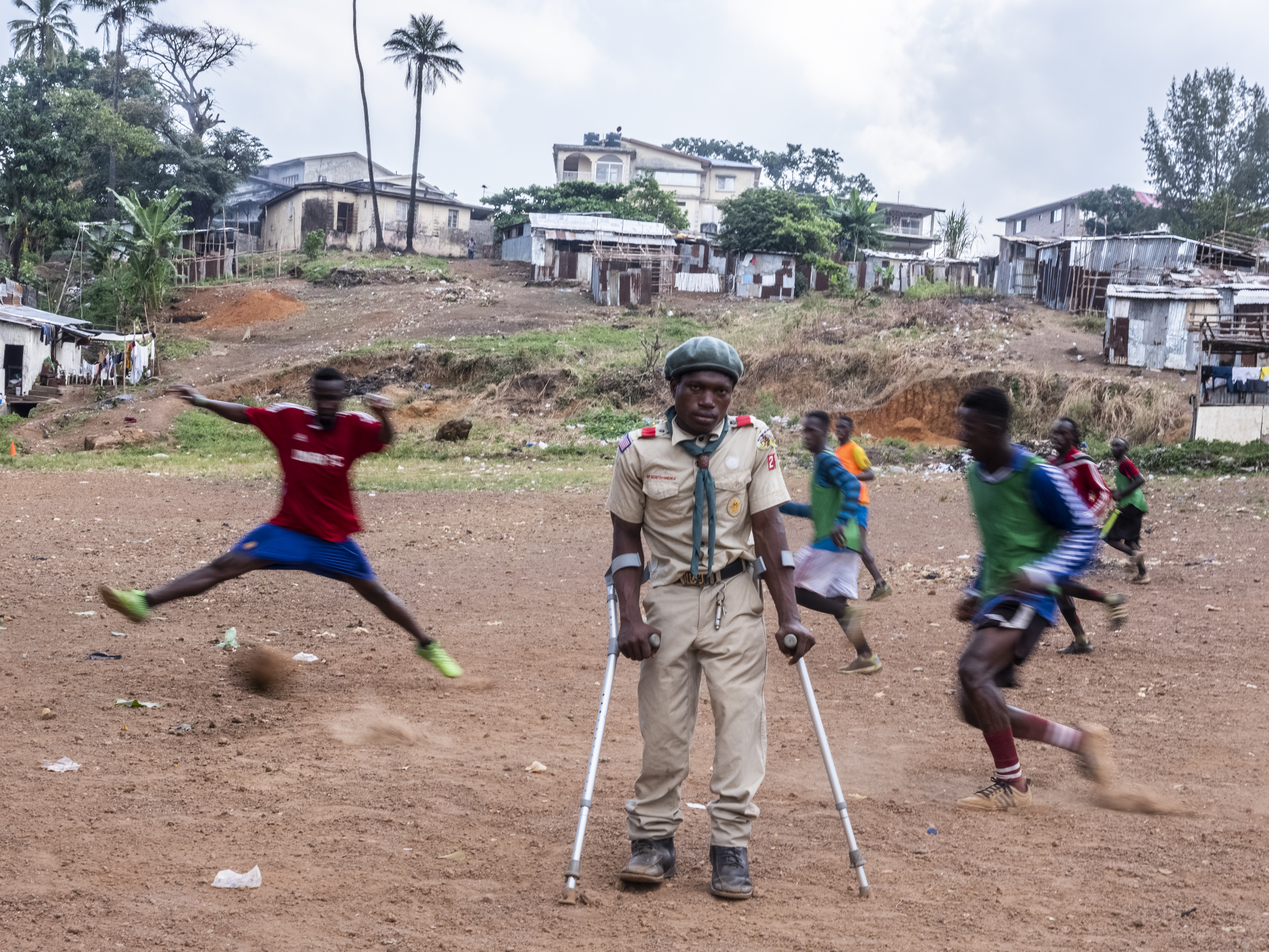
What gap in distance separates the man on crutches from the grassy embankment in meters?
13.2

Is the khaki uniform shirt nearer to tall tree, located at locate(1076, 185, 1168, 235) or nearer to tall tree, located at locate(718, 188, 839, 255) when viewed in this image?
tall tree, located at locate(718, 188, 839, 255)

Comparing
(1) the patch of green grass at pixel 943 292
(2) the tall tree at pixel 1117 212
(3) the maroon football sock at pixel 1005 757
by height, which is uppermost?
(2) the tall tree at pixel 1117 212

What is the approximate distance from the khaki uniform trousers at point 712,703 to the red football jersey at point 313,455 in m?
2.58

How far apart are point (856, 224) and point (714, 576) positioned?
49.2m

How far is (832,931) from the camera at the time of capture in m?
3.51

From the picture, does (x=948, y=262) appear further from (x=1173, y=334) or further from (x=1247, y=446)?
(x=1247, y=446)

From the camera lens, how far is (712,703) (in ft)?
12.6

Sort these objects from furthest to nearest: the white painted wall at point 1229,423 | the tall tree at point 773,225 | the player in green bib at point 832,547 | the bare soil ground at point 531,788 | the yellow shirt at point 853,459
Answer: the tall tree at point 773,225 → the white painted wall at point 1229,423 → the yellow shirt at point 853,459 → the player in green bib at point 832,547 → the bare soil ground at point 531,788

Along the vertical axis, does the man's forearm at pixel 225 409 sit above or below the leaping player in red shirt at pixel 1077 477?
above

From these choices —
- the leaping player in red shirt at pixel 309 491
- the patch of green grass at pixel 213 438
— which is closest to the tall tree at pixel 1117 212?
the patch of green grass at pixel 213 438

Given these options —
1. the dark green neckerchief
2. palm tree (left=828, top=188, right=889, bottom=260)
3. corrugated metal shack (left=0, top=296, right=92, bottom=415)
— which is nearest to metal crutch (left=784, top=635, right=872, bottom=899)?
the dark green neckerchief

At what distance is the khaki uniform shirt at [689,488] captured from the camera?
3.86 meters

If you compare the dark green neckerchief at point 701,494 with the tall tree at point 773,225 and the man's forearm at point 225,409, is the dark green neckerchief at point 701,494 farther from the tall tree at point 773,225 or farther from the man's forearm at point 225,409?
the tall tree at point 773,225

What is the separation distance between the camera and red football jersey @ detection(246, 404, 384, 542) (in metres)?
5.90
